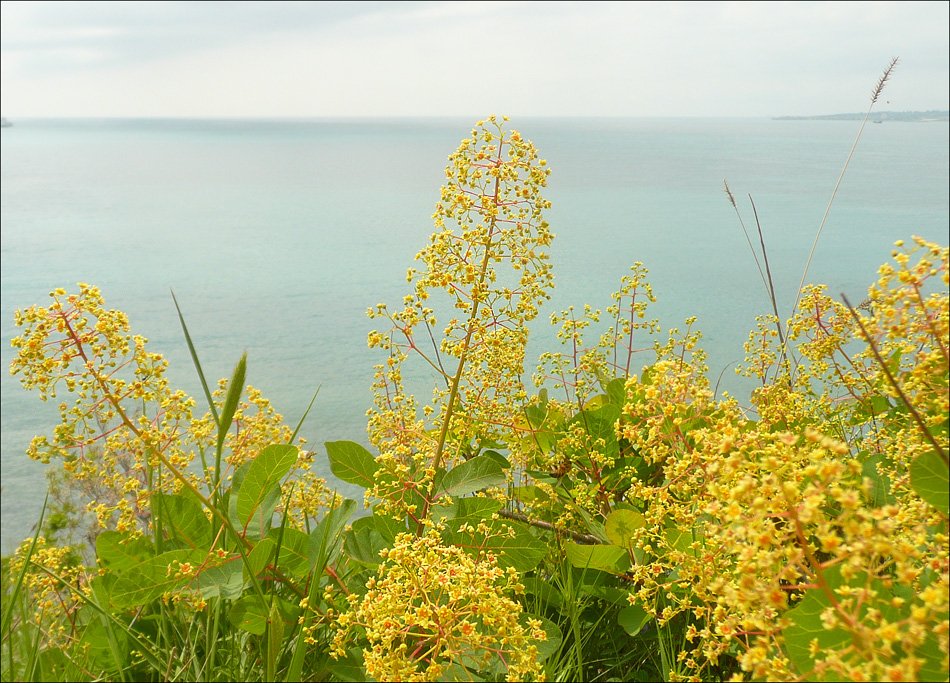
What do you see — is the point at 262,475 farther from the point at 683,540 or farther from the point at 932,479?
the point at 932,479

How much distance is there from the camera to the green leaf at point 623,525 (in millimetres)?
965

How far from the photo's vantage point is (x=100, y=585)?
0.99 meters

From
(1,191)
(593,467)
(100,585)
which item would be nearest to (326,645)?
(100,585)

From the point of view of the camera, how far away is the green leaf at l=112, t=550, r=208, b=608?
2.80ft

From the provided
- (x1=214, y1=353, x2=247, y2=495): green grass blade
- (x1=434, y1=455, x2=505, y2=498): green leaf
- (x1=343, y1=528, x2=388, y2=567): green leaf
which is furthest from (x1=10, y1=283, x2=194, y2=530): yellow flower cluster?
(x1=434, y1=455, x2=505, y2=498): green leaf

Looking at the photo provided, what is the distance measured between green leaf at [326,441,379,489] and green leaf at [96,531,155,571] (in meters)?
0.30

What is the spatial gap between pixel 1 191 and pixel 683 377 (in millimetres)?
5569

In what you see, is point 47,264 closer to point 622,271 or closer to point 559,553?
point 622,271

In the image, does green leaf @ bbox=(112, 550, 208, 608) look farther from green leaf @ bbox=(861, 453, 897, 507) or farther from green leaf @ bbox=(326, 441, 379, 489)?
green leaf @ bbox=(861, 453, 897, 507)

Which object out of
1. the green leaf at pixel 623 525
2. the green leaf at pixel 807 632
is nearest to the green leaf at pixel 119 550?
the green leaf at pixel 623 525

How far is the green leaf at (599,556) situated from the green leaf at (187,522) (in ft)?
1.72

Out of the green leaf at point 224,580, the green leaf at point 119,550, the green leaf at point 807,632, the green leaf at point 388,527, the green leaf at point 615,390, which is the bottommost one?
the green leaf at point 119,550

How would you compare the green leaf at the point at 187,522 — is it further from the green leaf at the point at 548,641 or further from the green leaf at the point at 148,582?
the green leaf at the point at 548,641

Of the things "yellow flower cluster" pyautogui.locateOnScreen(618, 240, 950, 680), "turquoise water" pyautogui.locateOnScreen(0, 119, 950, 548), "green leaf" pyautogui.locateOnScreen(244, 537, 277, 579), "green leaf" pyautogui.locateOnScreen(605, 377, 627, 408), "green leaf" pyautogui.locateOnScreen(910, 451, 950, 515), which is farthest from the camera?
"turquoise water" pyautogui.locateOnScreen(0, 119, 950, 548)
